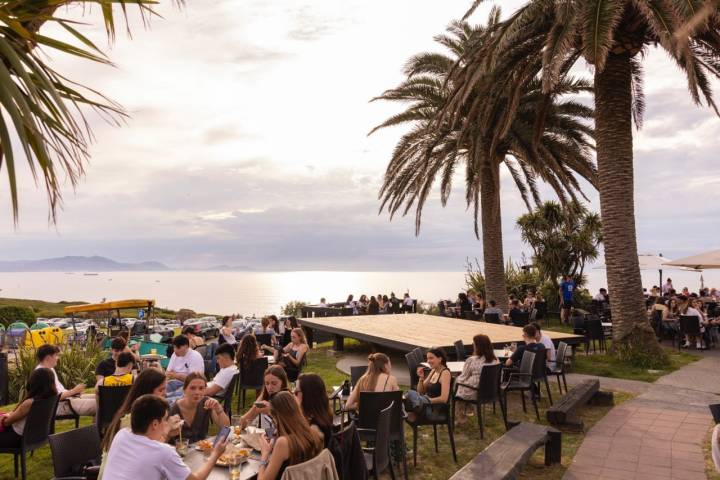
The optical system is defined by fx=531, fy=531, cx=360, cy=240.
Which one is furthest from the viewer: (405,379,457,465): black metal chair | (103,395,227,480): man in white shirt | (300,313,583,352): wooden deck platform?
(300,313,583,352): wooden deck platform

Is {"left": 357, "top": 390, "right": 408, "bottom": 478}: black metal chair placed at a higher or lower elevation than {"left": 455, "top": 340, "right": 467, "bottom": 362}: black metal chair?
lower

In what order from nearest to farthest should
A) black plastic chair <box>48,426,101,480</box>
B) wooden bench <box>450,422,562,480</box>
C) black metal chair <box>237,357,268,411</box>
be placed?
black plastic chair <box>48,426,101,480</box> < wooden bench <box>450,422,562,480</box> < black metal chair <box>237,357,268,411</box>

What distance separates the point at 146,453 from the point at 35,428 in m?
2.97

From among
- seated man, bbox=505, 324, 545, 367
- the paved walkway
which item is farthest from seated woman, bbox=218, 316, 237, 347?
the paved walkway

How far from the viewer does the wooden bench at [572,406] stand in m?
7.28

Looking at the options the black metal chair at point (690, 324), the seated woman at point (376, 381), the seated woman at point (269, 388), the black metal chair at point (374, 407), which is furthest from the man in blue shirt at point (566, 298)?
the seated woman at point (269, 388)

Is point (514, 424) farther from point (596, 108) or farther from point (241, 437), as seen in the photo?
point (596, 108)

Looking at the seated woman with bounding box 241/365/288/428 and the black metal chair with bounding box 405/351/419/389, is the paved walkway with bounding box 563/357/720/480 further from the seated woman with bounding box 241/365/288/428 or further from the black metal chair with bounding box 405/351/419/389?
the seated woman with bounding box 241/365/288/428

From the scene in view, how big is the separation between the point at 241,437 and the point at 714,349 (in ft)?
48.2

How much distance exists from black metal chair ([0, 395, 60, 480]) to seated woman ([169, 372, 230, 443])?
1.57 m

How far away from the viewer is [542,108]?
44.6 feet

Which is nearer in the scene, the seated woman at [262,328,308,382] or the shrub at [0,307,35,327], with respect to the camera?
the seated woman at [262,328,308,382]

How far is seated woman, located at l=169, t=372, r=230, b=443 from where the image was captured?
510 centimetres

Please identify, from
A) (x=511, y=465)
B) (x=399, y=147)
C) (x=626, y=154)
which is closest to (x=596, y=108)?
(x=626, y=154)
